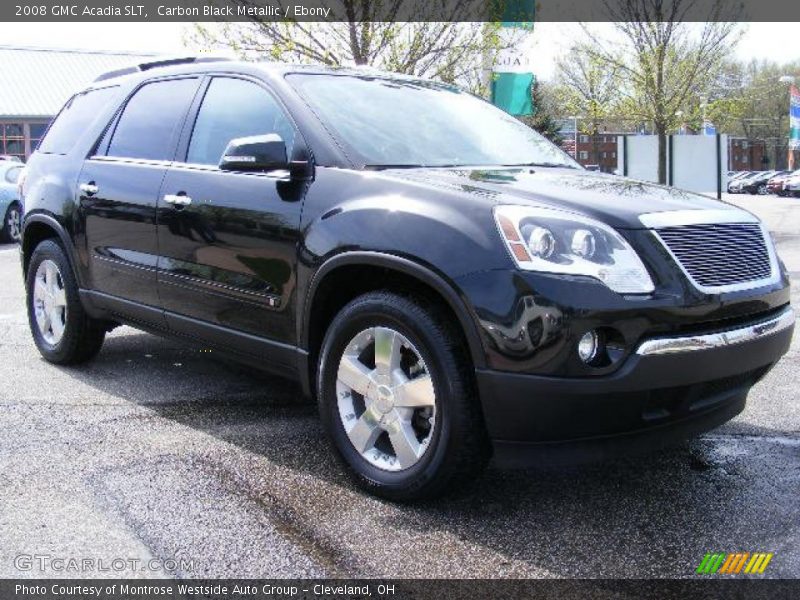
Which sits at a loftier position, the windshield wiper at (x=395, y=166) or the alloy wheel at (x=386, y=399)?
the windshield wiper at (x=395, y=166)

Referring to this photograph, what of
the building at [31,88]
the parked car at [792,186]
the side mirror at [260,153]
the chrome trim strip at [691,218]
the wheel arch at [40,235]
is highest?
the building at [31,88]

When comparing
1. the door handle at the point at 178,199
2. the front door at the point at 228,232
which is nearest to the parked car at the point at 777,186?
the front door at the point at 228,232

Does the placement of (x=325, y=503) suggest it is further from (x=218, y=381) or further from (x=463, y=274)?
(x=218, y=381)

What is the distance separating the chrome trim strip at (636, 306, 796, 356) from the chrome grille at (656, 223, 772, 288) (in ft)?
0.58

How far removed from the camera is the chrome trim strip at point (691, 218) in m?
3.14

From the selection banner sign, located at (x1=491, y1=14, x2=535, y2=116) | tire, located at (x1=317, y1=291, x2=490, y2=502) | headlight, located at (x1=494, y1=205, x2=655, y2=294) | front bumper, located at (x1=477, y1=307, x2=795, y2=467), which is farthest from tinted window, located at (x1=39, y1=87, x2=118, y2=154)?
banner sign, located at (x1=491, y1=14, x2=535, y2=116)

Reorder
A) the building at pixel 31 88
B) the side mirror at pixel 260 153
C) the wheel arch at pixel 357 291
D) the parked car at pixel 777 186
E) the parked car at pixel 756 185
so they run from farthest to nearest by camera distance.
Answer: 1. the parked car at pixel 756 185
2. the parked car at pixel 777 186
3. the building at pixel 31 88
4. the side mirror at pixel 260 153
5. the wheel arch at pixel 357 291

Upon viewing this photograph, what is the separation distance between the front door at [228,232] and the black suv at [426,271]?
11mm

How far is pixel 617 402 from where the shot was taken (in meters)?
2.93

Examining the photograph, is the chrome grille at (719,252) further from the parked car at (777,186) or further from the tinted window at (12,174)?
the parked car at (777,186)

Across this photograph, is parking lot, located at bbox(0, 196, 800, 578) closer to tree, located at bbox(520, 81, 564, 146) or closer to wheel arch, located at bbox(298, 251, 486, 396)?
wheel arch, located at bbox(298, 251, 486, 396)

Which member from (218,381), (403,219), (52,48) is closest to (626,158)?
(218,381)

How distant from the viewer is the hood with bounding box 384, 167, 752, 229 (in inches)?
125

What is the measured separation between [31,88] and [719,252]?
144 feet
